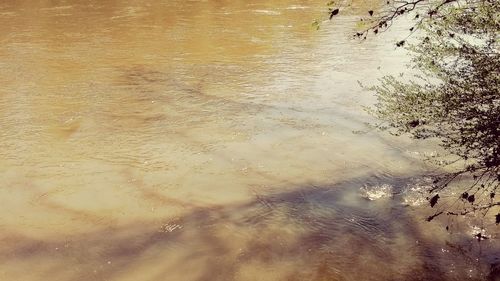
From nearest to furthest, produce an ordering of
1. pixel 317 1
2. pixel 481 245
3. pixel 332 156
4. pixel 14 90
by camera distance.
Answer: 1. pixel 481 245
2. pixel 332 156
3. pixel 14 90
4. pixel 317 1

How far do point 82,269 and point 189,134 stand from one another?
12.8 feet

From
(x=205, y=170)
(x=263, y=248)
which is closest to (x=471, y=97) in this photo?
(x=263, y=248)

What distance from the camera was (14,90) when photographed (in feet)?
36.2

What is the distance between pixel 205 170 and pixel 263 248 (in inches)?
86.9

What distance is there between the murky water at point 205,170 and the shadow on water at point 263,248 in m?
0.02

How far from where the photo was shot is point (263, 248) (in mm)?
5734

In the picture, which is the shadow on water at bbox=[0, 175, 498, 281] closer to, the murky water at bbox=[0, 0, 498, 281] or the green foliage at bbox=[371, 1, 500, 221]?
the murky water at bbox=[0, 0, 498, 281]

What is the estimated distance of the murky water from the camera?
554 cm

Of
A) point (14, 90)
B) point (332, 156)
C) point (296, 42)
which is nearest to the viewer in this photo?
point (332, 156)

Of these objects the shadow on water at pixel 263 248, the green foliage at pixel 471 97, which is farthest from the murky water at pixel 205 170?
the green foliage at pixel 471 97

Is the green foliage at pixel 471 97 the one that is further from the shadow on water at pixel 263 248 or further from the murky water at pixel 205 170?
the murky water at pixel 205 170

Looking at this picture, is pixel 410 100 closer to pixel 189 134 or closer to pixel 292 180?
pixel 292 180

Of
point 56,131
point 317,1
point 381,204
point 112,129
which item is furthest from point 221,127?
point 317,1

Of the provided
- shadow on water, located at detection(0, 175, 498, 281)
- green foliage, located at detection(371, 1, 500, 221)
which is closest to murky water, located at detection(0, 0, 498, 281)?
shadow on water, located at detection(0, 175, 498, 281)
